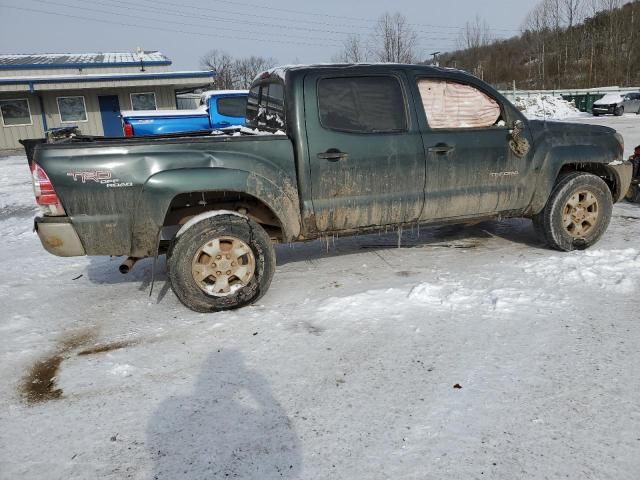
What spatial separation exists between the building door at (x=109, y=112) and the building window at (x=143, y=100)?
2.48 ft

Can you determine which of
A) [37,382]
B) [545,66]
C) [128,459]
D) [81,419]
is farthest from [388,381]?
[545,66]

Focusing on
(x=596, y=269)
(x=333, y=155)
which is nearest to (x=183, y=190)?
(x=333, y=155)

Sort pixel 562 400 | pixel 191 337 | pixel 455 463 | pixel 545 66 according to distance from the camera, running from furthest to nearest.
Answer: pixel 545 66 → pixel 191 337 → pixel 562 400 → pixel 455 463

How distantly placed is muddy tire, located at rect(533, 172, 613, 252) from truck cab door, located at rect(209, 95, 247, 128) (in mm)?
8250

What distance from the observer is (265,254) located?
12.8ft

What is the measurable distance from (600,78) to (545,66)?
8.00m

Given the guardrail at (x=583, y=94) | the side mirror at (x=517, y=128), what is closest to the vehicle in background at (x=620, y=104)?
the guardrail at (x=583, y=94)

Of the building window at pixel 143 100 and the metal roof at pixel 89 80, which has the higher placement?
the metal roof at pixel 89 80

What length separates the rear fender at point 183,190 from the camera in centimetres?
360

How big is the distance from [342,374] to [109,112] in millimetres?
23620

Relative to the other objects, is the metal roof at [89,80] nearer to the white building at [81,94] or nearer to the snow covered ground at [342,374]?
the white building at [81,94]

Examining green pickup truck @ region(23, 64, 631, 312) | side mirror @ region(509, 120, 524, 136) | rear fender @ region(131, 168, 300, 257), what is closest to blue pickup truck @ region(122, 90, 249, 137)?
green pickup truck @ region(23, 64, 631, 312)

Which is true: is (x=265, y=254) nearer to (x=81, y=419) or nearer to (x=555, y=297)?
(x=81, y=419)

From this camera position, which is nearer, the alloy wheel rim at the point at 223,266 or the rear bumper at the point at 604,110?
the alloy wheel rim at the point at 223,266
